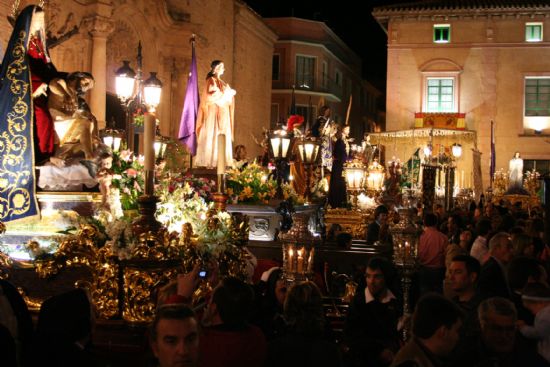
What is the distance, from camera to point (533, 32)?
37.1m

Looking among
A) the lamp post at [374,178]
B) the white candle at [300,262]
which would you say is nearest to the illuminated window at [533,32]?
the lamp post at [374,178]

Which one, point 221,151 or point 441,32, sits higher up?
point 441,32

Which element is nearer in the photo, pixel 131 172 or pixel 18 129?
pixel 131 172

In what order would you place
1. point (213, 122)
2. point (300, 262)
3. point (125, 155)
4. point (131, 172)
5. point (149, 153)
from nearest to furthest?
1. point (149, 153)
2. point (300, 262)
3. point (131, 172)
4. point (125, 155)
5. point (213, 122)

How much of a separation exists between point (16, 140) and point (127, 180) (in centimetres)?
116

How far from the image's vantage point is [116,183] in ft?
24.4

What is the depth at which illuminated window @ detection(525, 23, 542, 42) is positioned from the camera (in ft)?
121

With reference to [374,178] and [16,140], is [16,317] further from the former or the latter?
[374,178]

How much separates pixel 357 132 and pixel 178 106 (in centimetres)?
3533

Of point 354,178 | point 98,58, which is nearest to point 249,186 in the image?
point 354,178

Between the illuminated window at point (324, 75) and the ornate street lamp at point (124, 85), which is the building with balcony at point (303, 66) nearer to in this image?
the illuminated window at point (324, 75)

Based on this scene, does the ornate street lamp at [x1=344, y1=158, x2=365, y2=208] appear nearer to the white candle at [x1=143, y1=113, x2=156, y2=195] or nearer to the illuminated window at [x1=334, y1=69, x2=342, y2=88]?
the white candle at [x1=143, y1=113, x2=156, y2=195]

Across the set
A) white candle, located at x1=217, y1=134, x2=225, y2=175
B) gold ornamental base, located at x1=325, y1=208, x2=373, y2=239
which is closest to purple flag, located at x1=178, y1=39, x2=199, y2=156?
gold ornamental base, located at x1=325, y1=208, x2=373, y2=239

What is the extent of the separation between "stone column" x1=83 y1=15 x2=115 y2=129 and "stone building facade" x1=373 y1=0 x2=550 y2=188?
23047 mm
